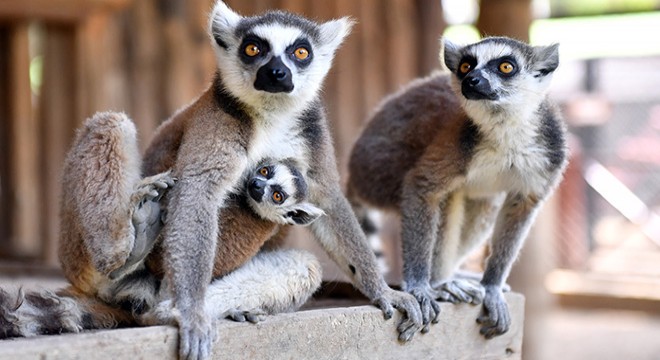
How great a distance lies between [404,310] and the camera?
4.82 meters

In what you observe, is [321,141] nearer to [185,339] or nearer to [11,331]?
[185,339]

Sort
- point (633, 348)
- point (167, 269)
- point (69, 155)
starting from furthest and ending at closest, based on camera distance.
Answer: point (633, 348) < point (69, 155) < point (167, 269)

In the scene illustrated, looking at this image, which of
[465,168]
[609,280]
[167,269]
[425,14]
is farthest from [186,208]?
[609,280]

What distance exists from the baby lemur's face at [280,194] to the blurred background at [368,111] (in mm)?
1296

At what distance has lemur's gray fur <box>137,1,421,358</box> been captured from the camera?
4.18 metres

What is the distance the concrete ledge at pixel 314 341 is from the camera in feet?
11.7

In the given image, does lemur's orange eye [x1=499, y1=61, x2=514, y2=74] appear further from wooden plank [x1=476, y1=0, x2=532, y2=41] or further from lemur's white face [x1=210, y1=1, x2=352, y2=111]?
wooden plank [x1=476, y1=0, x2=532, y2=41]

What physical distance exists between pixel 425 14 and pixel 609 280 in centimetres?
589

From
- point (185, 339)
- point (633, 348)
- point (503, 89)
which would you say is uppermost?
point (503, 89)

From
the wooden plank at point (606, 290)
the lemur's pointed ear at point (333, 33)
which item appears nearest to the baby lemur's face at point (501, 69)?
the lemur's pointed ear at point (333, 33)

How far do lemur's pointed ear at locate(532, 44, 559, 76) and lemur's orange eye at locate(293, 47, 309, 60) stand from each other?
140 centimetres

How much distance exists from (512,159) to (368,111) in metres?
5.37

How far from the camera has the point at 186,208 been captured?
4.23 m

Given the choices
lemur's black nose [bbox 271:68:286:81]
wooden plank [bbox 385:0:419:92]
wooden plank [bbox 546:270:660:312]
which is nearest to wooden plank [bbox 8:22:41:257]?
wooden plank [bbox 385:0:419:92]
